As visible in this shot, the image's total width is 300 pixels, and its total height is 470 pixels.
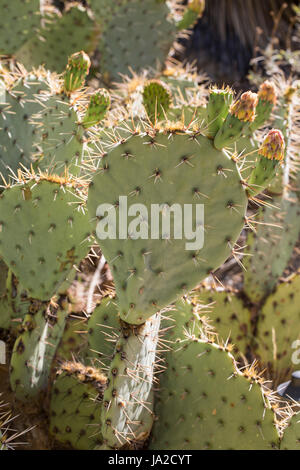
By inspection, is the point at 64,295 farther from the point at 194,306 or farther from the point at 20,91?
the point at 20,91

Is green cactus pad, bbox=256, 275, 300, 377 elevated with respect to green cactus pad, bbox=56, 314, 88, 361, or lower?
lower

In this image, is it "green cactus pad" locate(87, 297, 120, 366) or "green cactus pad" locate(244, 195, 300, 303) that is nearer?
"green cactus pad" locate(87, 297, 120, 366)

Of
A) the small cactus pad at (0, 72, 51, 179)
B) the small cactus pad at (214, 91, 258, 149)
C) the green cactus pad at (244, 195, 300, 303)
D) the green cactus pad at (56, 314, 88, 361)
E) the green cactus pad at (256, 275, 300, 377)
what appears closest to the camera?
the small cactus pad at (214, 91, 258, 149)

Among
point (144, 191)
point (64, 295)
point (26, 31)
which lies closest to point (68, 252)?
point (64, 295)

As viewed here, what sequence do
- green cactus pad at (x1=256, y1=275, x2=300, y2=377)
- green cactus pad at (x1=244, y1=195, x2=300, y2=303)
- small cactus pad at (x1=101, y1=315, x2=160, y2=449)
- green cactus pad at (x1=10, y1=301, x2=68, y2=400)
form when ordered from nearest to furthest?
1. small cactus pad at (x1=101, y1=315, x2=160, y2=449)
2. green cactus pad at (x1=10, y1=301, x2=68, y2=400)
3. green cactus pad at (x1=256, y1=275, x2=300, y2=377)
4. green cactus pad at (x1=244, y1=195, x2=300, y2=303)

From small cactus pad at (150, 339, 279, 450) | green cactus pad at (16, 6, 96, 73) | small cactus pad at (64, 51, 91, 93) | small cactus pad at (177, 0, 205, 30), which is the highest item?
small cactus pad at (64, 51, 91, 93)

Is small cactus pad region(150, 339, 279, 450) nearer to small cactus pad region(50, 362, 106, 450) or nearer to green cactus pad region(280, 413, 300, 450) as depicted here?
green cactus pad region(280, 413, 300, 450)

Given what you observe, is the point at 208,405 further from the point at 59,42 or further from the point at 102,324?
the point at 59,42

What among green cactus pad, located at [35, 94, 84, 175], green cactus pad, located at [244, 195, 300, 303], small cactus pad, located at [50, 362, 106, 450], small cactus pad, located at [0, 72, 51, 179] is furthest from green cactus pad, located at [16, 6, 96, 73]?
small cactus pad, located at [50, 362, 106, 450]
